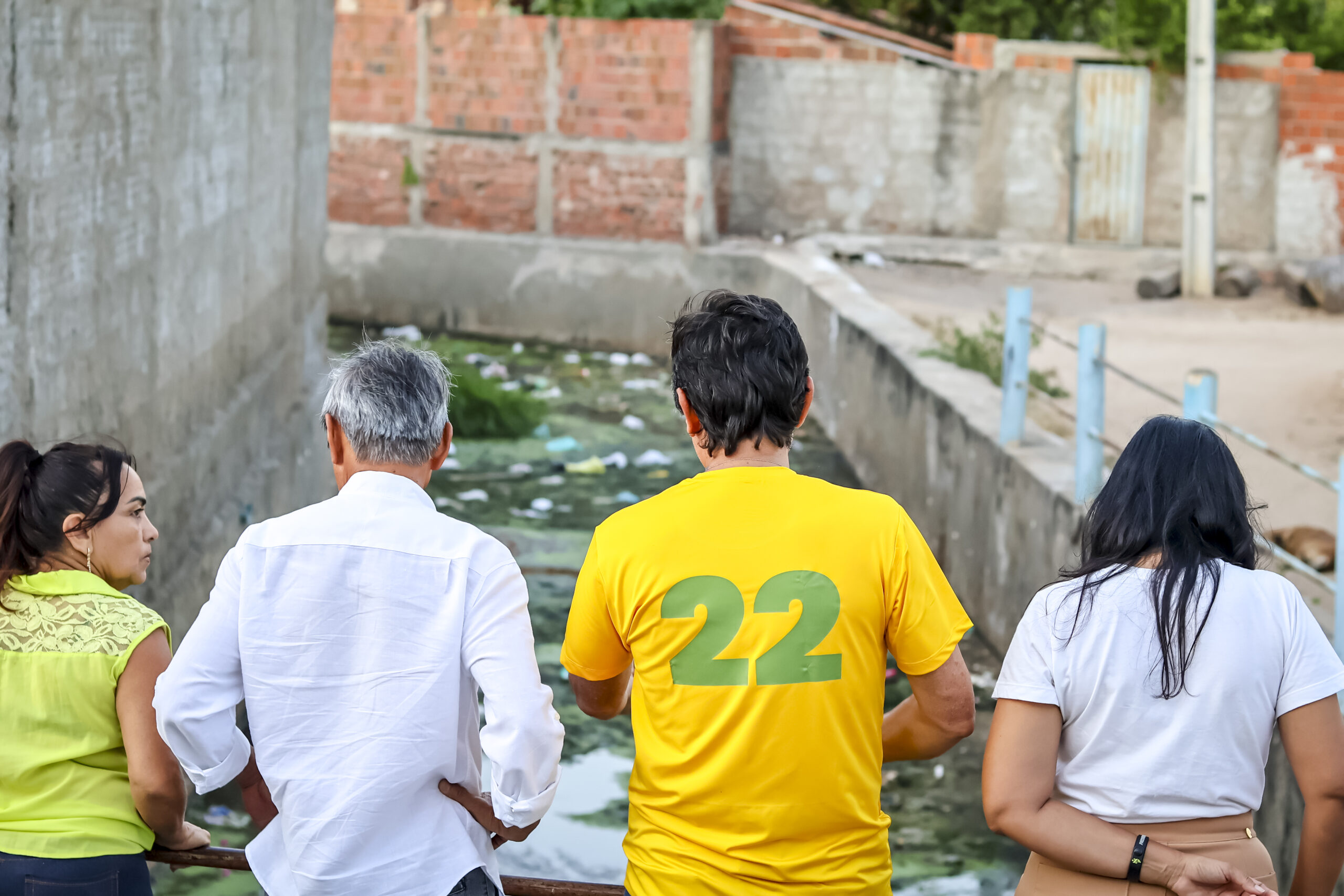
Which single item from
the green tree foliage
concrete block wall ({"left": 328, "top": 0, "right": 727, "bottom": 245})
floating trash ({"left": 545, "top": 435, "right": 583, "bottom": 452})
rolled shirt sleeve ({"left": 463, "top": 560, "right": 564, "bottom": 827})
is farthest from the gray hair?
the green tree foliage

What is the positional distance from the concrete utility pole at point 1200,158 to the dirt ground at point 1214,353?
1.12 feet

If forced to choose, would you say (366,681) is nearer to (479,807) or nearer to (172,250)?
(479,807)

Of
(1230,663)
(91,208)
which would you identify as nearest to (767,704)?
(1230,663)

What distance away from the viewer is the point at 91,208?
151 inches

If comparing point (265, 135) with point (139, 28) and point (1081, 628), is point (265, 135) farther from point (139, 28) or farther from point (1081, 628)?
point (1081, 628)

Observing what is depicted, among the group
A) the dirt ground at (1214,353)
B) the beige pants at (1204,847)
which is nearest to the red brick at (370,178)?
the dirt ground at (1214,353)

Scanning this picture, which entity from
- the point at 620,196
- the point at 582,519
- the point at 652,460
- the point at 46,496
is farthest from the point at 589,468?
the point at 46,496

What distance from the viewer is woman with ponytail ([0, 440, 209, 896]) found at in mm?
2045

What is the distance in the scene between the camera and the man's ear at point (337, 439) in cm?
204

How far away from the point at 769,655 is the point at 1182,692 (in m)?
0.56

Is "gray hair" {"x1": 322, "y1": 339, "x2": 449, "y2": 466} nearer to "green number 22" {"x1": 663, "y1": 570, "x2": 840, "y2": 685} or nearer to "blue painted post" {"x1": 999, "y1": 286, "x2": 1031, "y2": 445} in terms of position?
"green number 22" {"x1": 663, "y1": 570, "x2": 840, "y2": 685}

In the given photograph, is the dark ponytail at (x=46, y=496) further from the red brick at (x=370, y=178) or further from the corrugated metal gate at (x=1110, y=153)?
the corrugated metal gate at (x=1110, y=153)

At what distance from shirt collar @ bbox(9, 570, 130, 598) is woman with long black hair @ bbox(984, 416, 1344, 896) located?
1.31m

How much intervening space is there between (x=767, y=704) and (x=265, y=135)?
5.08 m
